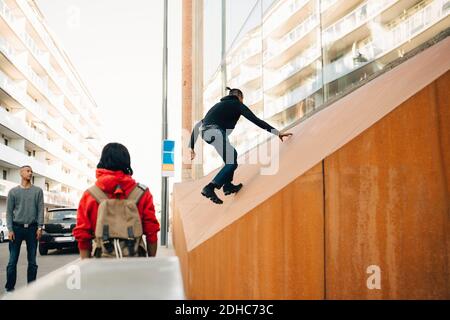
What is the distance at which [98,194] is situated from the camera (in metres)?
2.54

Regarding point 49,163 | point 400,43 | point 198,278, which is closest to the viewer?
point 198,278

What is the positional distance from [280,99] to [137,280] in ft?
20.7

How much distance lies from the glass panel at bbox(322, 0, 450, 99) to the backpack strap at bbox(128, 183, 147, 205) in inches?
132

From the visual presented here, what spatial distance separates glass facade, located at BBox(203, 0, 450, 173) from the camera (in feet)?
15.8

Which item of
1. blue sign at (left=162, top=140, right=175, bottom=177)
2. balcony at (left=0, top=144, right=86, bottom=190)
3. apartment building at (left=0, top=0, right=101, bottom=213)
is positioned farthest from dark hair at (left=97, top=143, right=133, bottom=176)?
balcony at (left=0, top=144, right=86, bottom=190)

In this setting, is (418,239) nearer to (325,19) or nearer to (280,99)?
(325,19)

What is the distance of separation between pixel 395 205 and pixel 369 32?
3.20 metres

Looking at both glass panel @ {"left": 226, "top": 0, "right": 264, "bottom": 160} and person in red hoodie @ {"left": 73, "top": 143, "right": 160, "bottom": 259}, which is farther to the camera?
glass panel @ {"left": 226, "top": 0, "right": 264, "bottom": 160}

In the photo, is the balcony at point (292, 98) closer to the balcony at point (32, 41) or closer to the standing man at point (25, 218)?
the standing man at point (25, 218)

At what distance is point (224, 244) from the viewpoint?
345cm

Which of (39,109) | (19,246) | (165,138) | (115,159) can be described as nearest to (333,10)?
(115,159)

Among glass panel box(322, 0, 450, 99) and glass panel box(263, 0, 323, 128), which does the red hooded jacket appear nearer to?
glass panel box(322, 0, 450, 99)

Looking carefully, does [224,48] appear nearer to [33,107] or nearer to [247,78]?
[247,78]

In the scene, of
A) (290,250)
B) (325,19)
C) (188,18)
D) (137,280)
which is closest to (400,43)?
(325,19)
